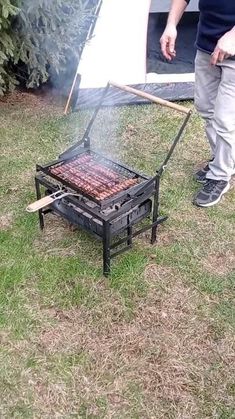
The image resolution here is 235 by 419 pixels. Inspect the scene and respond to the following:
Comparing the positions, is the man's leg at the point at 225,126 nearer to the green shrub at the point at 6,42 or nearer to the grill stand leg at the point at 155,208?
the grill stand leg at the point at 155,208

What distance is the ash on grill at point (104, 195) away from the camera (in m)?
2.46

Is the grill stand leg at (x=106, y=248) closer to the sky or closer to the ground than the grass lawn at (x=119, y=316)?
closer to the sky

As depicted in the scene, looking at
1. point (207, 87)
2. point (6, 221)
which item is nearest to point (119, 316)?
point (6, 221)

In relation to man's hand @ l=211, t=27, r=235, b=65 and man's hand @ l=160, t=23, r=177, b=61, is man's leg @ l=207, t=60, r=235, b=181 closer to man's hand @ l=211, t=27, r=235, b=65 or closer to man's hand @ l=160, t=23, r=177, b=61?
man's hand @ l=211, t=27, r=235, b=65

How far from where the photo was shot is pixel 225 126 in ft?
9.77

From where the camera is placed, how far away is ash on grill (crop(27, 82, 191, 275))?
2.46 metres

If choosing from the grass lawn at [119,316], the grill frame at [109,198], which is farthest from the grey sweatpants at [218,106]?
the grill frame at [109,198]

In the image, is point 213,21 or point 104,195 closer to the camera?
point 104,195

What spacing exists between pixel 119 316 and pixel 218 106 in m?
1.32

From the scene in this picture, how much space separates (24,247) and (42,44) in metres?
2.03

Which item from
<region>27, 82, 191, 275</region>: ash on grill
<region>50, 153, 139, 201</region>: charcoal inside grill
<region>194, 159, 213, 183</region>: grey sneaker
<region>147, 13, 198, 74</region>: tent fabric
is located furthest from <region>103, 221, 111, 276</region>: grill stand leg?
<region>147, 13, 198, 74</region>: tent fabric

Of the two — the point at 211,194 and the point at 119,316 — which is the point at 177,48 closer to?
the point at 211,194

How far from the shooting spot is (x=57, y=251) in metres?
2.82

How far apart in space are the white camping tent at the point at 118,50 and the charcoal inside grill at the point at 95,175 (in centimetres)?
162
